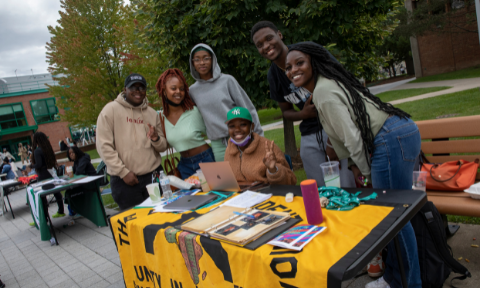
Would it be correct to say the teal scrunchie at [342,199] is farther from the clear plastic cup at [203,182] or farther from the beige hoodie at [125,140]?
the beige hoodie at [125,140]

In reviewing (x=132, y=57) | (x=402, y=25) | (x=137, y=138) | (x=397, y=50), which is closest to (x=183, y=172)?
(x=137, y=138)

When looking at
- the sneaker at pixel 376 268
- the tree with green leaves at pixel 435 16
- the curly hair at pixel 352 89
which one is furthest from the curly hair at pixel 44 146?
the tree with green leaves at pixel 435 16

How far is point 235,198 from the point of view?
234 centimetres

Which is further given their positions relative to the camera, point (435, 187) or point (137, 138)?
point (137, 138)

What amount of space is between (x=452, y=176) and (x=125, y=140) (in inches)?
120

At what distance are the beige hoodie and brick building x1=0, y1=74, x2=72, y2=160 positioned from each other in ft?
106

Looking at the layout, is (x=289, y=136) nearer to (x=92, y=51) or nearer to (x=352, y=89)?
(x=352, y=89)

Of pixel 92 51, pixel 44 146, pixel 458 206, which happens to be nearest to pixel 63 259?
pixel 44 146

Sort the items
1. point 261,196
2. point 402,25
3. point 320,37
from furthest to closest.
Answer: point 402,25
point 320,37
point 261,196

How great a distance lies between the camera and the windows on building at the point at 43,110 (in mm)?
32934

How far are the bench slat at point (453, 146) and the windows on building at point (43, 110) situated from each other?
3610 cm

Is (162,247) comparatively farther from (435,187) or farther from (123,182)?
(435,187)

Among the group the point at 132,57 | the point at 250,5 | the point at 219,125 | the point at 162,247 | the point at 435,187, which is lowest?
the point at 435,187

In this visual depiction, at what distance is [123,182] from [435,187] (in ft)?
9.74
